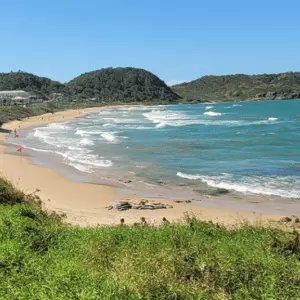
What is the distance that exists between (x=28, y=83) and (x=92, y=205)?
16893 cm

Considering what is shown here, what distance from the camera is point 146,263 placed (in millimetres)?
7785

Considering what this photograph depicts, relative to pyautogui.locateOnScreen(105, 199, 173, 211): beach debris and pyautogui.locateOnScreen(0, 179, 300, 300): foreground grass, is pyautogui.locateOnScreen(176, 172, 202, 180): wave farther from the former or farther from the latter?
pyautogui.locateOnScreen(0, 179, 300, 300): foreground grass

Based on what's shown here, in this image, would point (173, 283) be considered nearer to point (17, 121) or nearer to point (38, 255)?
point (38, 255)

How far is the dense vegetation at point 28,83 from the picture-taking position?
169 meters

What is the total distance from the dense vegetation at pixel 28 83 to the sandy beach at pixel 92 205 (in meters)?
147

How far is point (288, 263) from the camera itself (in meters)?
8.29

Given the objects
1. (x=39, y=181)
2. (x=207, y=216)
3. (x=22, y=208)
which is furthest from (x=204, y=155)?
(x=22, y=208)

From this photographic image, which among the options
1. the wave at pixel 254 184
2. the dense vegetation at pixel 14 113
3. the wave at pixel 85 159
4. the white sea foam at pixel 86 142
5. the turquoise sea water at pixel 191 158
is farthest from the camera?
the dense vegetation at pixel 14 113

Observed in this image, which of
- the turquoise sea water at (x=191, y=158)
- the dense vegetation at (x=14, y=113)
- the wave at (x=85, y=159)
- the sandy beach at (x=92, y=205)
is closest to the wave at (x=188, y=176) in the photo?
the turquoise sea water at (x=191, y=158)

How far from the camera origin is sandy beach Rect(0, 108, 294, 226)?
15633 millimetres

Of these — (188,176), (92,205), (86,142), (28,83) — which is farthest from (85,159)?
(28,83)

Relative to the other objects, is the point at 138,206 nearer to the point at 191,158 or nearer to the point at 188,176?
the point at 188,176

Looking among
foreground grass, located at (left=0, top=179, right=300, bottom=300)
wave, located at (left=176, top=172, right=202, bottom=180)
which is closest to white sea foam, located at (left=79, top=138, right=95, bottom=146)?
wave, located at (left=176, top=172, right=202, bottom=180)

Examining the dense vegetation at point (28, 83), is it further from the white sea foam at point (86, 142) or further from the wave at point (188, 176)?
the wave at point (188, 176)
